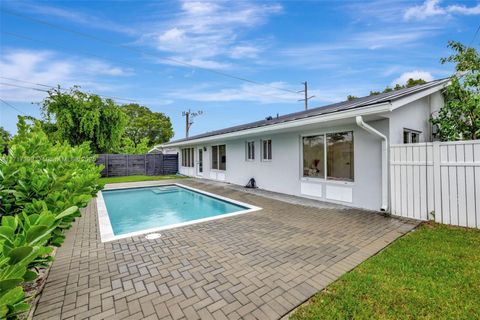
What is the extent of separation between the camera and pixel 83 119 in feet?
63.4

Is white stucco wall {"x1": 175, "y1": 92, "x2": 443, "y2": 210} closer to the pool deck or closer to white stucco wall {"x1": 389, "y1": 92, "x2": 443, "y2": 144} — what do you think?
white stucco wall {"x1": 389, "y1": 92, "x2": 443, "y2": 144}

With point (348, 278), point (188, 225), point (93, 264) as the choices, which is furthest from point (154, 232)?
point (348, 278)

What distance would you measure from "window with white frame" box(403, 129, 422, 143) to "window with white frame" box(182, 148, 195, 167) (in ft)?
47.8

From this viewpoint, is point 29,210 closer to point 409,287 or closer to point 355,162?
point 409,287

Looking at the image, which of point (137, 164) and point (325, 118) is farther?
point (137, 164)

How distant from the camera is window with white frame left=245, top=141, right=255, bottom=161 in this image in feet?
39.1

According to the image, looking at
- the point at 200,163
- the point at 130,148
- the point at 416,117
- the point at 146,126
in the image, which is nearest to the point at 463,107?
the point at 416,117

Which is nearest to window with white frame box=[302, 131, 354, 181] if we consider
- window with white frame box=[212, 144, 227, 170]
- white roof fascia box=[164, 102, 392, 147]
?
white roof fascia box=[164, 102, 392, 147]

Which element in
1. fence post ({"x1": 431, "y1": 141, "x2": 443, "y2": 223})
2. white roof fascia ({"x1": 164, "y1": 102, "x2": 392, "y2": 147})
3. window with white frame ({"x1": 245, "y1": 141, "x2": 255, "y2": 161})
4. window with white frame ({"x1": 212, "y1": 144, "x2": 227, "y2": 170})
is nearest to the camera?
fence post ({"x1": 431, "y1": 141, "x2": 443, "y2": 223})

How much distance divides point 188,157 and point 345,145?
48.1 ft

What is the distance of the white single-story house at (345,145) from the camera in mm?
6473

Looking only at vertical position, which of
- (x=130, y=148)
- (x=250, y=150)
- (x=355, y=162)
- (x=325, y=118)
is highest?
(x=130, y=148)

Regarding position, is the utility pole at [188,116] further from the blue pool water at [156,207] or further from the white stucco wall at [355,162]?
the white stucco wall at [355,162]

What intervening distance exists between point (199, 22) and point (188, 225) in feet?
33.7
